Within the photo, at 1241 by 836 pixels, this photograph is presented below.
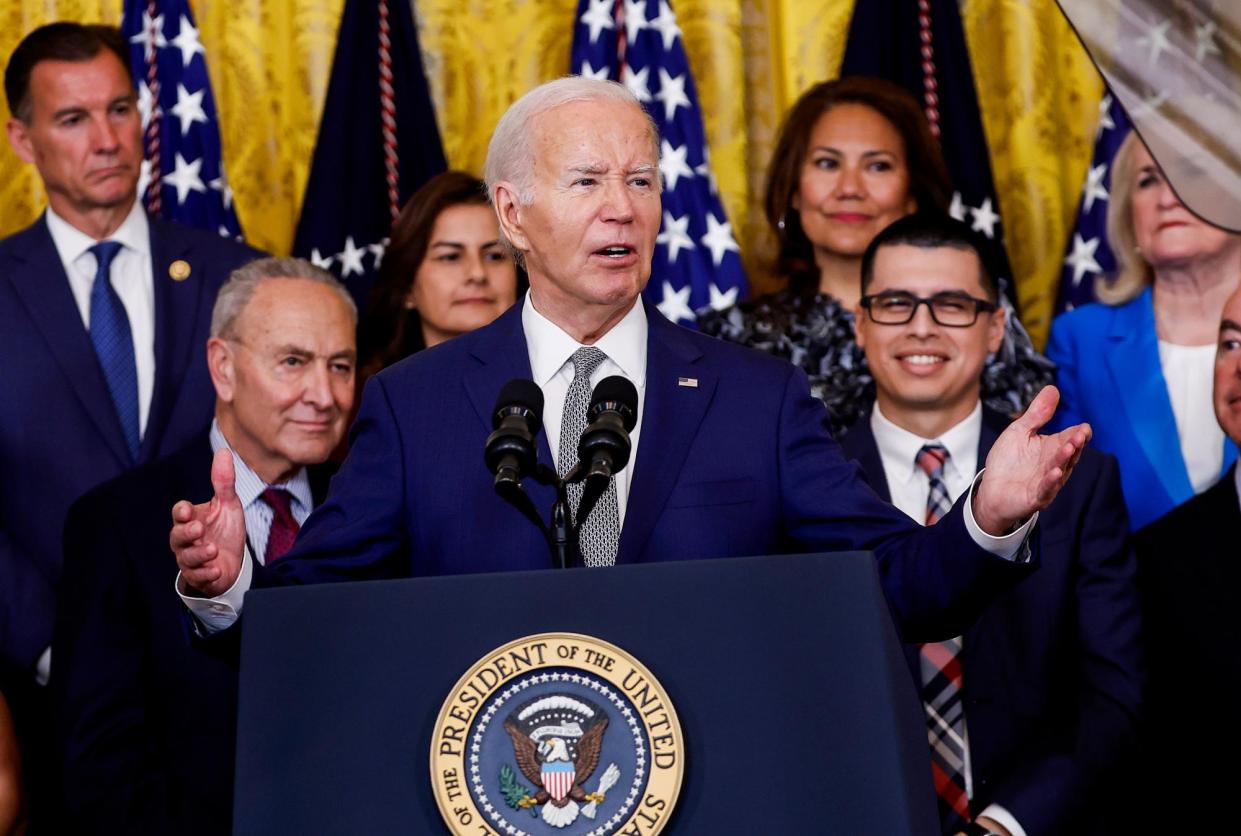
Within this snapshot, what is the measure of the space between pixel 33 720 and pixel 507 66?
253cm

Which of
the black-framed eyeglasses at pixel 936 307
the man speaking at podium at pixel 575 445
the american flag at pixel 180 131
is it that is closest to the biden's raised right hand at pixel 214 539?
the man speaking at podium at pixel 575 445

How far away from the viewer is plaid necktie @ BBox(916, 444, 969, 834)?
3.26 m

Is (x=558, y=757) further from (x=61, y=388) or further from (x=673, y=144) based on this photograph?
(x=673, y=144)

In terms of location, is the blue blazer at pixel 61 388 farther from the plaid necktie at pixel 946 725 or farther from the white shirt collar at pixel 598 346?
the plaid necktie at pixel 946 725

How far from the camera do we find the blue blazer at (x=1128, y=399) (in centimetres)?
409

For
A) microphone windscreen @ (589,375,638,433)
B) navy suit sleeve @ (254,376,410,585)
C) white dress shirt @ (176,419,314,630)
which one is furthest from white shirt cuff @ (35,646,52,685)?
microphone windscreen @ (589,375,638,433)

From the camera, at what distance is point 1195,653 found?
355cm

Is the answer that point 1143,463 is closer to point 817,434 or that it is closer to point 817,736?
point 817,434

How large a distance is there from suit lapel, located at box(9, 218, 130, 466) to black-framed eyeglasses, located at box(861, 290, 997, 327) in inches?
68.9

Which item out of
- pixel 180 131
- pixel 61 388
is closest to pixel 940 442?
pixel 61 388

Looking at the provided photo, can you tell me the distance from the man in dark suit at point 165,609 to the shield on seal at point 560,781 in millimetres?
1576

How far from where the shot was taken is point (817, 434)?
97.3 inches

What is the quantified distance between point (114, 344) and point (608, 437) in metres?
2.49

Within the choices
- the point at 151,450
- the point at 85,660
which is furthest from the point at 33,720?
the point at 151,450
